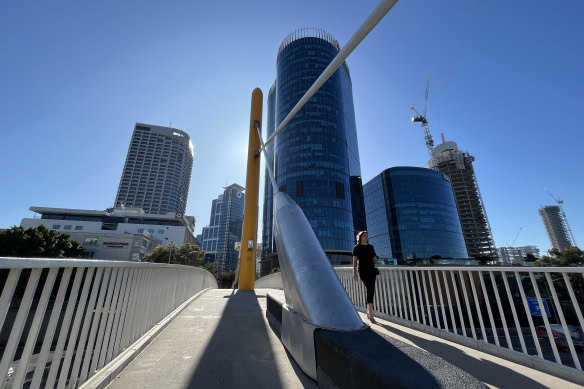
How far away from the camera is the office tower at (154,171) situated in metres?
109

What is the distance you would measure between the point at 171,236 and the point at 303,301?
7248 centimetres

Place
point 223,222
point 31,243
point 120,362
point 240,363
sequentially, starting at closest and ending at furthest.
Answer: point 120,362 < point 240,363 < point 31,243 < point 223,222

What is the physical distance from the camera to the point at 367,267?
4.64 m

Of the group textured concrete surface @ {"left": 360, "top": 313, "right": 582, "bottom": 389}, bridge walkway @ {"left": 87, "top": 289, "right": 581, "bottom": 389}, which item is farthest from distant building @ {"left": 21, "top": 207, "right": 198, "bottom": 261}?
textured concrete surface @ {"left": 360, "top": 313, "right": 582, "bottom": 389}

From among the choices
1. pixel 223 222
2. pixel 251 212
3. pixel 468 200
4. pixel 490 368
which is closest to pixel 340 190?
pixel 251 212

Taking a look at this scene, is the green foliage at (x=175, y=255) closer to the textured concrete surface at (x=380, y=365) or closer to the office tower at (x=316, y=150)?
the office tower at (x=316, y=150)

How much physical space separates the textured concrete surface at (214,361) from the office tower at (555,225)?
231 metres

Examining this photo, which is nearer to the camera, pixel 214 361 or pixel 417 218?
pixel 214 361

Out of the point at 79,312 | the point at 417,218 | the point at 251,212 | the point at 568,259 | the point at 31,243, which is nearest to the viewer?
the point at 79,312

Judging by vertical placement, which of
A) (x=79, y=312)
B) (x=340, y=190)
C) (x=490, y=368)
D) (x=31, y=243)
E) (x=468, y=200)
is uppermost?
(x=468, y=200)

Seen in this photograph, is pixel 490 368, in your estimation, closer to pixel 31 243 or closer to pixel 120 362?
pixel 120 362

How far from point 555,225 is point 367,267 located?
9462 inches

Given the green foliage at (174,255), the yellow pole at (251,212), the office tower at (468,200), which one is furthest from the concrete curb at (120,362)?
the office tower at (468,200)

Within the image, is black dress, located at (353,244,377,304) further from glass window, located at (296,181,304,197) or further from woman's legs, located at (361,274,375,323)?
glass window, located at (296,181,304,197)
